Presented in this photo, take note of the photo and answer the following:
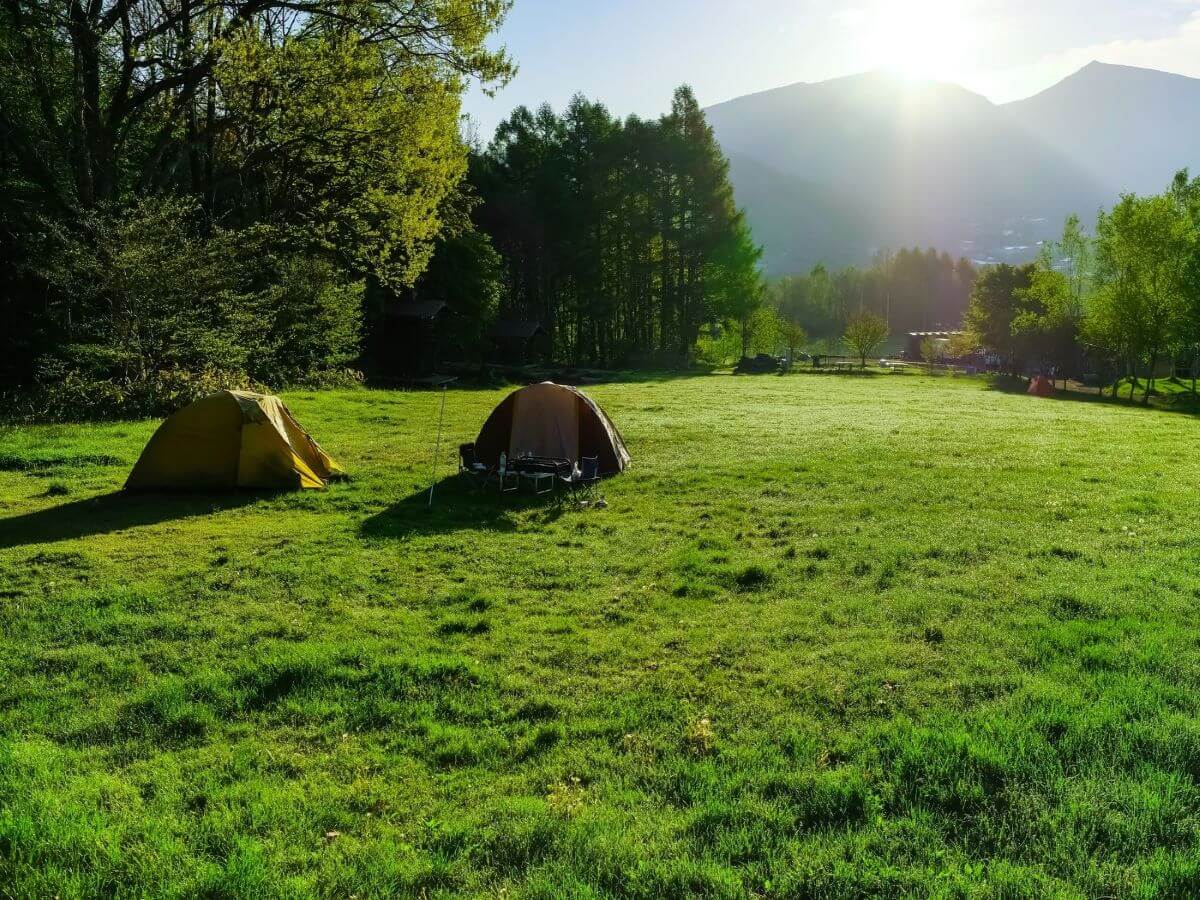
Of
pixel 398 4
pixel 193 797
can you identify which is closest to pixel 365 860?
pixel 193 797

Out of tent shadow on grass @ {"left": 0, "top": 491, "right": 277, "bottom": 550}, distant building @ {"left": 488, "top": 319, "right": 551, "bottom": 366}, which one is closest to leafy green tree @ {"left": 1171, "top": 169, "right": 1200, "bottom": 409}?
distant building @ {"left": 488, "top": 319, "right": 551, "bottom": 366}

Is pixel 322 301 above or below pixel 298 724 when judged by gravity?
above

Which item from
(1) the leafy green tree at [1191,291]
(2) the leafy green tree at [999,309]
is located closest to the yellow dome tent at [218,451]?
(1) the leafy green tree at [1191,291]

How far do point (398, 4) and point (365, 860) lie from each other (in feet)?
83.3

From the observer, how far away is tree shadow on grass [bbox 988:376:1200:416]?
4062 centimetres

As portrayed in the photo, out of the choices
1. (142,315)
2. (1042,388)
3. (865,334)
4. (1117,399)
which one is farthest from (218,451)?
(865,334)

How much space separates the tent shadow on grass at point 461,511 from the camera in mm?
11898

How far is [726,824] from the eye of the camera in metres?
4.50

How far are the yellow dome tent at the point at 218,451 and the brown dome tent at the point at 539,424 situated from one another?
13.3 feet

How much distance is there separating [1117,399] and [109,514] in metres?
52.9

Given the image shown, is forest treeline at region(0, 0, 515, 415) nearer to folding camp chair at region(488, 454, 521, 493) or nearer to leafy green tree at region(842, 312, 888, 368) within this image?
folding camp chair at region(488, 454, 521, 493)

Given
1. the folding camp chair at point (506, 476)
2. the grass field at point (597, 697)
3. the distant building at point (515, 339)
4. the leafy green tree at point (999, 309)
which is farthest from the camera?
the leafy green tree at point (999, 309)

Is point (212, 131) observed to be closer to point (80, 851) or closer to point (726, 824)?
point (80, 851)

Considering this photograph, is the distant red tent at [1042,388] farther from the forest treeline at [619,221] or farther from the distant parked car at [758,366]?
the forest treeline at [619,221]
